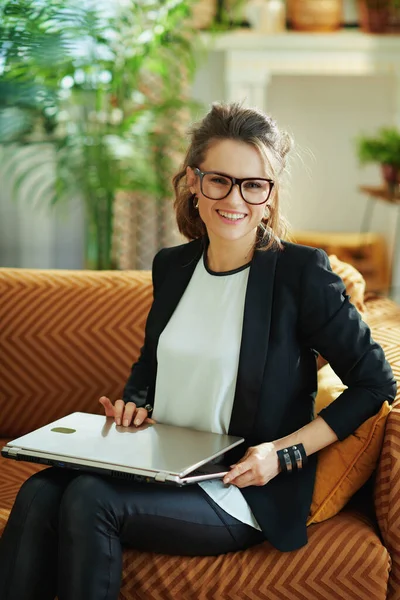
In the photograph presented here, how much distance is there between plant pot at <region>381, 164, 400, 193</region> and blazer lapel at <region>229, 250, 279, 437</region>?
2.62 metres

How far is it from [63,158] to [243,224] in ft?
6.01

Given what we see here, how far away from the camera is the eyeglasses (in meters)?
1.56

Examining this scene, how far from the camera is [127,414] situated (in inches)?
65.2

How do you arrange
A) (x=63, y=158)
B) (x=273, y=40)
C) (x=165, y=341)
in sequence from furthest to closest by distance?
(x=273, y=40), (x=63, y=158), (x=165, y=341)

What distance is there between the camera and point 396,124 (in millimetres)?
4883

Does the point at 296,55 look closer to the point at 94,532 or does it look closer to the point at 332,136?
the point at 332,136

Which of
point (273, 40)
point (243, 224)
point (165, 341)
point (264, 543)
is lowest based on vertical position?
point (264, 543)

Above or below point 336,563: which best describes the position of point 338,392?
above

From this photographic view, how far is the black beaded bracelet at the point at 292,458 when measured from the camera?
152cm

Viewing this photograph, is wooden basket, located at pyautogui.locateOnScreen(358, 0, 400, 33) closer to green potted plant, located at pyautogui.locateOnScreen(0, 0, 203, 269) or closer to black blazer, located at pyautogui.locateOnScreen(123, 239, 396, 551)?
green potted plant, located at pyautogui.locateOnScreen(0, 0, 203, 269)

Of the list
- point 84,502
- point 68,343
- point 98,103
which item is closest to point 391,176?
point 98,103

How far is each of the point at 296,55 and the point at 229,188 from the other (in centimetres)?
336

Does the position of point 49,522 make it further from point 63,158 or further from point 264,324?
point 63,158

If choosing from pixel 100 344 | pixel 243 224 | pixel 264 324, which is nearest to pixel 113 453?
pixel 264 324
